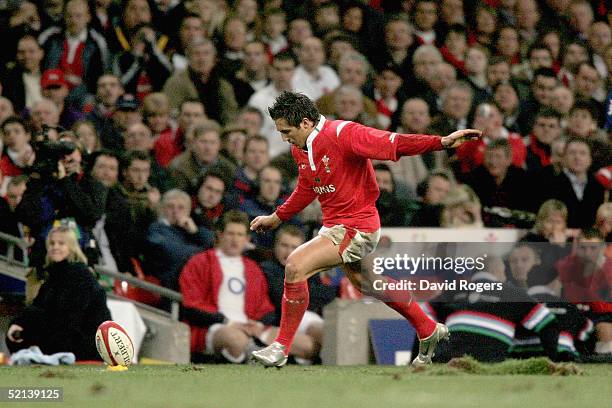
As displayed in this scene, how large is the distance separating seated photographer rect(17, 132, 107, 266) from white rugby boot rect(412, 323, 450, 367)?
10.6 ft

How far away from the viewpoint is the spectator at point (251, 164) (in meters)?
14.1

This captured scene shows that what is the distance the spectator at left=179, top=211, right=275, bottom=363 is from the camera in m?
12.7

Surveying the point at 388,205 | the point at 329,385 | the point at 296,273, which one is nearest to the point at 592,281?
the point at 388,205

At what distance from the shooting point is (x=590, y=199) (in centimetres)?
1508

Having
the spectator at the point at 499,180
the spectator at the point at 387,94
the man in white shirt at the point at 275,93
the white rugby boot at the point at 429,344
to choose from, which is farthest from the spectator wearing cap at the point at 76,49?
the white rugby boot at the point at 429,344

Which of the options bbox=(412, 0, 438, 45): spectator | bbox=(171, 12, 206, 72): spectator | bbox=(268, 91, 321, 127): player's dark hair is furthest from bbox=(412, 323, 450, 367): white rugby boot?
bbox=(412, 0, 438, 45): spectator

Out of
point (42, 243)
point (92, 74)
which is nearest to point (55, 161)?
point (42, 243)

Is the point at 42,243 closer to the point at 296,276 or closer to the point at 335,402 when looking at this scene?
the point at 296,276

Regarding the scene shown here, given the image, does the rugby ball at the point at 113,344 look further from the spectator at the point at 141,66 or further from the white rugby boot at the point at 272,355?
the spectator at the point at 141,66

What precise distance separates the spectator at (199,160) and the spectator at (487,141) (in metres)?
2.88

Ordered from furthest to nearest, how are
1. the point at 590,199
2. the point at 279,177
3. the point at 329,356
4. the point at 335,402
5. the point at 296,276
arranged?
the point at 590,199
the point at 279,177
the point at 329,356
the point at 296,276
the point at 335,402

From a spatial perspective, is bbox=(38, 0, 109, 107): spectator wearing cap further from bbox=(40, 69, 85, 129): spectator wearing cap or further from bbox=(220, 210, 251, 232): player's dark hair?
bbox=(220, 210, 251, 232): player's dark hair

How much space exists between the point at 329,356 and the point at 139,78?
186 inches

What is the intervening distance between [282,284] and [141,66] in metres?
4.03
